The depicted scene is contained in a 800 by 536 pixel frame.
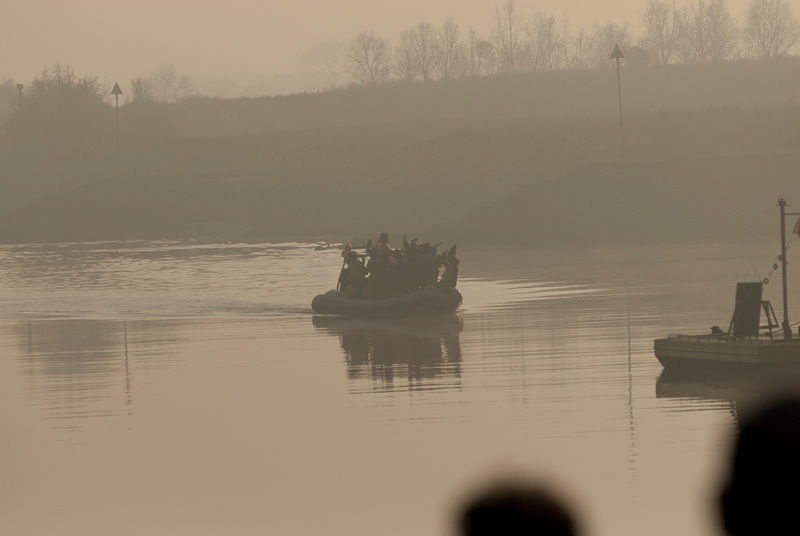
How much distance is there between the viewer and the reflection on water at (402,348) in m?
32.1

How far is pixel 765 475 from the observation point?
21.2 meters

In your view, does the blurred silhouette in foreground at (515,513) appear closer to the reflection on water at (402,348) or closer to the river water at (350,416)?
the river water at (350,416)

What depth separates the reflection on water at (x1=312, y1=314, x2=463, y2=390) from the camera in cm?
3206

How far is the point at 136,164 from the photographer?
126 meters

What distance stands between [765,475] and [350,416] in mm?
7659

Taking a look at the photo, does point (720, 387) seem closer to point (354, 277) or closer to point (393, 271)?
point (393, 271)

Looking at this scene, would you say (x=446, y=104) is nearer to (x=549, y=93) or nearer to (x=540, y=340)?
(x=549, y=93)

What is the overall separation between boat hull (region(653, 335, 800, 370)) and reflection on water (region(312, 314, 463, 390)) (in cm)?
374

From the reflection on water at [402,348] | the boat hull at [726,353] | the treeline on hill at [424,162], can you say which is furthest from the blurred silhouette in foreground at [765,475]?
the treeline on hill at [424,162]

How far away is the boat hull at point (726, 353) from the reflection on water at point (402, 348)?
374cm

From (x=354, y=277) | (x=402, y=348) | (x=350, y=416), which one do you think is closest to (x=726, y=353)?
(x=350, y=416)

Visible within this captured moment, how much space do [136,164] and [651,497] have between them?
109 meters

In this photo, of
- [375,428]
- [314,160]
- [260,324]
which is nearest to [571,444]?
[375,428]

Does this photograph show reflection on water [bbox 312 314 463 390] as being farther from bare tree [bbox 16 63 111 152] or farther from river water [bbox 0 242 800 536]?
bare tree [bbox 16 63 111 152]
